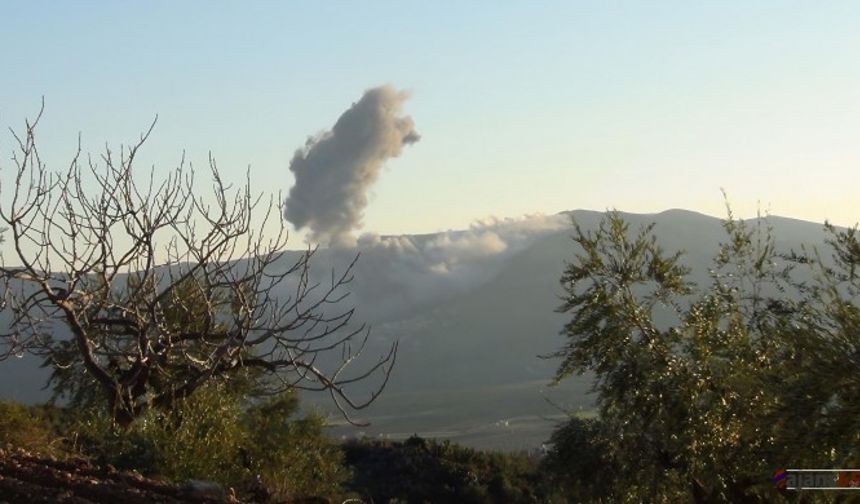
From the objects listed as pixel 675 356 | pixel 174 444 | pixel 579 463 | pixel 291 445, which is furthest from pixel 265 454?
pixel 675 356

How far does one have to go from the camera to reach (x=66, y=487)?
12523mm

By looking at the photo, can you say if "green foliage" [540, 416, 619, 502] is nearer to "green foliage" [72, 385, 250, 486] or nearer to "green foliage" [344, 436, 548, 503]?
"green foliage" [72, 385, 250, 486]

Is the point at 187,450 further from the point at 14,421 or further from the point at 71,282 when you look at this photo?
the point at 71,282

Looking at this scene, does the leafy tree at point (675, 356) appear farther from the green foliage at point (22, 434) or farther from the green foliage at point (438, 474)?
the green foliage at point (438, 474)

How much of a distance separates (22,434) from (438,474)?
36.5m

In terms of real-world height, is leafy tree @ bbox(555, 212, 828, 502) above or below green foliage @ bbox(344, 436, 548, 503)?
above

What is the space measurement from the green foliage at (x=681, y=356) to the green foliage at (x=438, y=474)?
21884 mm

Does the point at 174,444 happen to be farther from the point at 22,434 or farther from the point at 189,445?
the point at 22,434

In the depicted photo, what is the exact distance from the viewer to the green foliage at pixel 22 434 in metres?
17.9

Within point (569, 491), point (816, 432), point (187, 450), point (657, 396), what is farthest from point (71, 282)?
point (569, 491)

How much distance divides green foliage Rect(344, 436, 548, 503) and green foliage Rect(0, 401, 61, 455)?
2300cm

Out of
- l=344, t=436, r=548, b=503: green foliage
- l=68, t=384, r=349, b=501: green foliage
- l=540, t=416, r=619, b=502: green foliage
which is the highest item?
l=68, t=384, r=349, b=501: green foliage

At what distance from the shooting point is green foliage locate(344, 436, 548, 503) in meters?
49.3

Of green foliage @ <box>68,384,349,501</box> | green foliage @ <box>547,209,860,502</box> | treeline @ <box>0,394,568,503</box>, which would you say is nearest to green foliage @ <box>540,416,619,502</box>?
green foliage @ <box>547,209,860,502</box>
